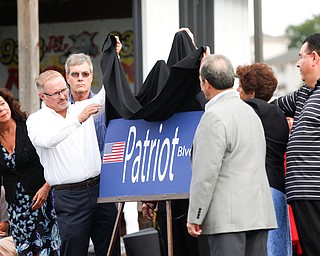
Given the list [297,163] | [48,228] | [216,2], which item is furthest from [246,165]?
[216,2]

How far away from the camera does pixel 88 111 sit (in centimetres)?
688

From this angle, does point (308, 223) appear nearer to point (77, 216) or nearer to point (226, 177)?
point (226, 177)

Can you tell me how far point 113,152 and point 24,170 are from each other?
3.43ft

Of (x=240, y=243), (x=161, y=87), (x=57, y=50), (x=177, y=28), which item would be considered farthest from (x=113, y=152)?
(x=57, y=50)

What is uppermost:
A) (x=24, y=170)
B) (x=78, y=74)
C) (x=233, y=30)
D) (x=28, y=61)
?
(x=233, y=30)

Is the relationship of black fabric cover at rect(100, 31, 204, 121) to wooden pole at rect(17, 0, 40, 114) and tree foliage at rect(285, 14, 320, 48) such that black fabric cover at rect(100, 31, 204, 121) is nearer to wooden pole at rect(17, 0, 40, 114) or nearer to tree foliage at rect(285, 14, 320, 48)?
wooden pole at rect(17, 0, 40, 114)

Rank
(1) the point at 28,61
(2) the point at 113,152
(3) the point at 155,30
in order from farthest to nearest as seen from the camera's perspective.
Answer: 1. (3) the point at 155,30
2. (1) the point at 28,61
3. (2) the point at 113,152

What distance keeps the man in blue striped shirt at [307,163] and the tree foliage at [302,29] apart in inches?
4431

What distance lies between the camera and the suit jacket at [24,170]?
7.71 meters

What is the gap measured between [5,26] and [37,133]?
363 inches

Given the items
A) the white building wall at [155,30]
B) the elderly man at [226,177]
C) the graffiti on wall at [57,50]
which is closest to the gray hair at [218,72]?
the elderly man at [226,177]

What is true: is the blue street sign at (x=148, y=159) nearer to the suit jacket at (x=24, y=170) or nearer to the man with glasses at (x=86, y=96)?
the man with glasses at (x=86, y=96)

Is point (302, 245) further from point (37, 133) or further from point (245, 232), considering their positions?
point (37, 133)

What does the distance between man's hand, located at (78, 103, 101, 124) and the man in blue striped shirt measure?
145 cm
